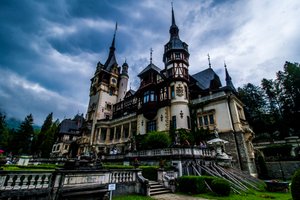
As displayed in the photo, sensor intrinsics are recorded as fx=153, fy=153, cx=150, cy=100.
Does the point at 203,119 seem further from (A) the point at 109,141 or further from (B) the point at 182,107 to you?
(A) the point at 109,141

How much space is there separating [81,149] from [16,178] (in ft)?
122

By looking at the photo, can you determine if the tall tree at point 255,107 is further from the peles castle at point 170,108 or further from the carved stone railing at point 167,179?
the carved stone railing at point 167,179

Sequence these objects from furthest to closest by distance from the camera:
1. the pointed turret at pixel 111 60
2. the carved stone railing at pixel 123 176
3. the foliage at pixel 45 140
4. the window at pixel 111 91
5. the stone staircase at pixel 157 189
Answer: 1. the pointed turret at pixel 111 60
2. the window at pixel 111 91
3. the foliage at pixel 45 140
4. the stone staircase at pixel 157 189
5. the carved stone railing at pixel 123 176

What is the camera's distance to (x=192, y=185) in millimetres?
10555

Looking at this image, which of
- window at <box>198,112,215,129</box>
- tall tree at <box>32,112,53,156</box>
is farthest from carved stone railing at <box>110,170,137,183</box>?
tall tree at <box>32,112,53,156</box>

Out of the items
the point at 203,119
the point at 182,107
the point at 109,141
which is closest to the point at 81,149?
the point at 109,141

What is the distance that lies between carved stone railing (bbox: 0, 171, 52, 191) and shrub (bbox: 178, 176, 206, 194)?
28.0 feet

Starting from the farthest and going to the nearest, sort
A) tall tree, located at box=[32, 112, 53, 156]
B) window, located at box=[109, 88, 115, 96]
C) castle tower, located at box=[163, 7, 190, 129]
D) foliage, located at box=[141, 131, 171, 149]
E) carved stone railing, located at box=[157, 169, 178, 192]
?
tall tree, located at box=[32, 112, 53, 156], window, located at box=[109, 88, 115, 96], castle tower, located at box=[163, 7, 190, 129], foliage, located at box=[141, 131, 171, 149], carved stone railing, located at box=[157, 169, 178, 192]

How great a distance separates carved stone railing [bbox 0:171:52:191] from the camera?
213 inches

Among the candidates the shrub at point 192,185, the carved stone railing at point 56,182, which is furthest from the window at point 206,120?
the carved stone railing at point 56,182

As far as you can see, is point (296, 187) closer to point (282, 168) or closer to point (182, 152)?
point (182, 152)

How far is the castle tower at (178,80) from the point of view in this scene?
26.8 metres

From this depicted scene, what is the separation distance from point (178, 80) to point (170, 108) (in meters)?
5.59

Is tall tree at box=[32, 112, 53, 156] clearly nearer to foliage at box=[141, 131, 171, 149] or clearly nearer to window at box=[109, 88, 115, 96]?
window at box=[109, 88, 115, 96]
